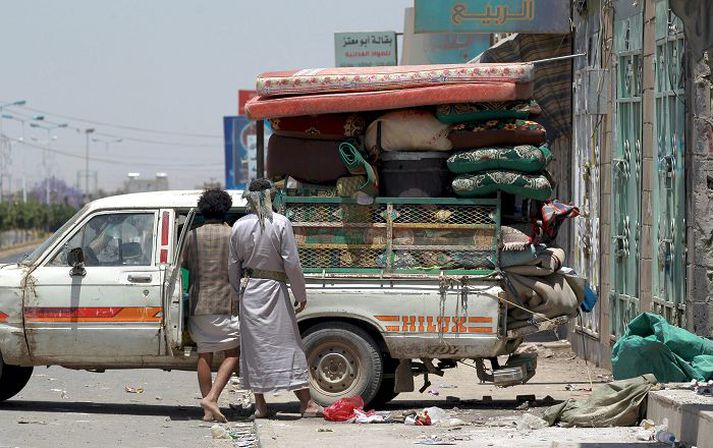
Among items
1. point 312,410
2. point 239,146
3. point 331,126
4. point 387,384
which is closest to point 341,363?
point 312,410

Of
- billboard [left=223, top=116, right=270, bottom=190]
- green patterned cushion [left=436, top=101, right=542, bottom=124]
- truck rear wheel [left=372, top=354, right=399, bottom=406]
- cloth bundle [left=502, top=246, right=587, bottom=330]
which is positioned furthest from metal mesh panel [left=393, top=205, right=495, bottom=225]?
billboard [left=223, top=116, right=270, bottom=190]

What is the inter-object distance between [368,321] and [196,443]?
180cm

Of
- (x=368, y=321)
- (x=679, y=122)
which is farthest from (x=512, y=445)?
(x=679, y=122)

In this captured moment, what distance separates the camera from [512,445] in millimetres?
8875

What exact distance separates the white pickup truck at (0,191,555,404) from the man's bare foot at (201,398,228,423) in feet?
1.49

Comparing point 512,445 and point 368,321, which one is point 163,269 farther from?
point 512,445

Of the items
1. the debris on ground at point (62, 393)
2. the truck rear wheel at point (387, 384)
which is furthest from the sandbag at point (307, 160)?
the debris on ground at point (62, 393)

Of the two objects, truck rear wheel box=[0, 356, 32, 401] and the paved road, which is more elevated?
truck rear wheel box=[0, 356, 32, 401]

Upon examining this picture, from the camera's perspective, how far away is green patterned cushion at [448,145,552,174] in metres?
10.8

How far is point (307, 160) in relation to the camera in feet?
37.0

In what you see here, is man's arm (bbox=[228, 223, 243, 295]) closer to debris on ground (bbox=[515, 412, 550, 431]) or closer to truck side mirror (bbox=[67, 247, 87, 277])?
truck side mirror (bbox=[67, 247, 87, 277])

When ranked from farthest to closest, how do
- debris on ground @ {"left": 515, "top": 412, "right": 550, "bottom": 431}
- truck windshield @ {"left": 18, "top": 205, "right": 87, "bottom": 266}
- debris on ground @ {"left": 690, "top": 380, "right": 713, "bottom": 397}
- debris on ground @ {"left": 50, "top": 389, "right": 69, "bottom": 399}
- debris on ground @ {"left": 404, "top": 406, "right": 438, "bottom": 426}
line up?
1. debris on ground @ {"left": 50, "top": 389, "right": 69, "bottom": 399}
2. truck windshield @ {"left": 18, "top": 205, "right": 87, "bottom": 266}
3. debris on ground @ {"left": 404, "top": 406, "right": 438, "bottom": 426}
4. debris on ground @ {"left": 515, "top": 412, "right": 550, "bottom": 431}
5. debris on ground @ {"left": 690, "top": 380, "right": 713, "bottom": 397}

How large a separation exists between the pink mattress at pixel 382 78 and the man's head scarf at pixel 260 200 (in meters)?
0.95

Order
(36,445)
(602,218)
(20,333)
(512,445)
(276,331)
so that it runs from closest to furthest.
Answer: (512,445), (36,445), (276,331), (20,333), (602,218)
